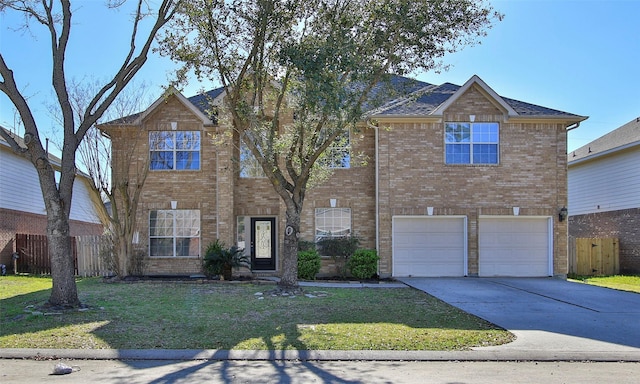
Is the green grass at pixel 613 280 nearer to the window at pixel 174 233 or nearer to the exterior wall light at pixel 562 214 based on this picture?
the exterior wall light at pixel 562 214

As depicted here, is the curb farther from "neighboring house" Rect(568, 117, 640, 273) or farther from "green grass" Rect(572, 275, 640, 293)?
"neighboring house" Rect(568, 117, 640, 273)

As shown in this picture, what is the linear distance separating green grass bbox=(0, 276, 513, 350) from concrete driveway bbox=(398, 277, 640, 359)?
2.05 feet

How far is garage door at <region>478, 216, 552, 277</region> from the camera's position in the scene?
1880cm

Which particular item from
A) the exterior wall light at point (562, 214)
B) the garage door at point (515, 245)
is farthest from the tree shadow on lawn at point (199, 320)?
the exterior wall light at point (562, 214)

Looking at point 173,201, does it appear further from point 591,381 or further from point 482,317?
point 591,381

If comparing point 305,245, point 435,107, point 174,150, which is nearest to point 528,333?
point 305,245

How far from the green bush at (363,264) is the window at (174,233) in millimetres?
5561

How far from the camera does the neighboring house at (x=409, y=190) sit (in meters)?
18.5

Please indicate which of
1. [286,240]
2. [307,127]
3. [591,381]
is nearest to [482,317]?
[591,381]

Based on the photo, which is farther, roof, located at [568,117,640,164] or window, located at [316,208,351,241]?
roof, located at [568,117,640,164]

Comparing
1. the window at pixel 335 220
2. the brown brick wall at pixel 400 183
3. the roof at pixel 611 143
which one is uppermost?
the roof at pixel 611 143

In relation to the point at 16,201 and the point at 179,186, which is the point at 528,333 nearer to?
the point at 179,186

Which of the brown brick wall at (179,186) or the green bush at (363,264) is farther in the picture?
the brown brick wall at (179,186)

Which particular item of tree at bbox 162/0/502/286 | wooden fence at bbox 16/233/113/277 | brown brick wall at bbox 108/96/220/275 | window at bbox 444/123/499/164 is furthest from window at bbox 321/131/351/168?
wooden fence at bbox 16/233/113/277
